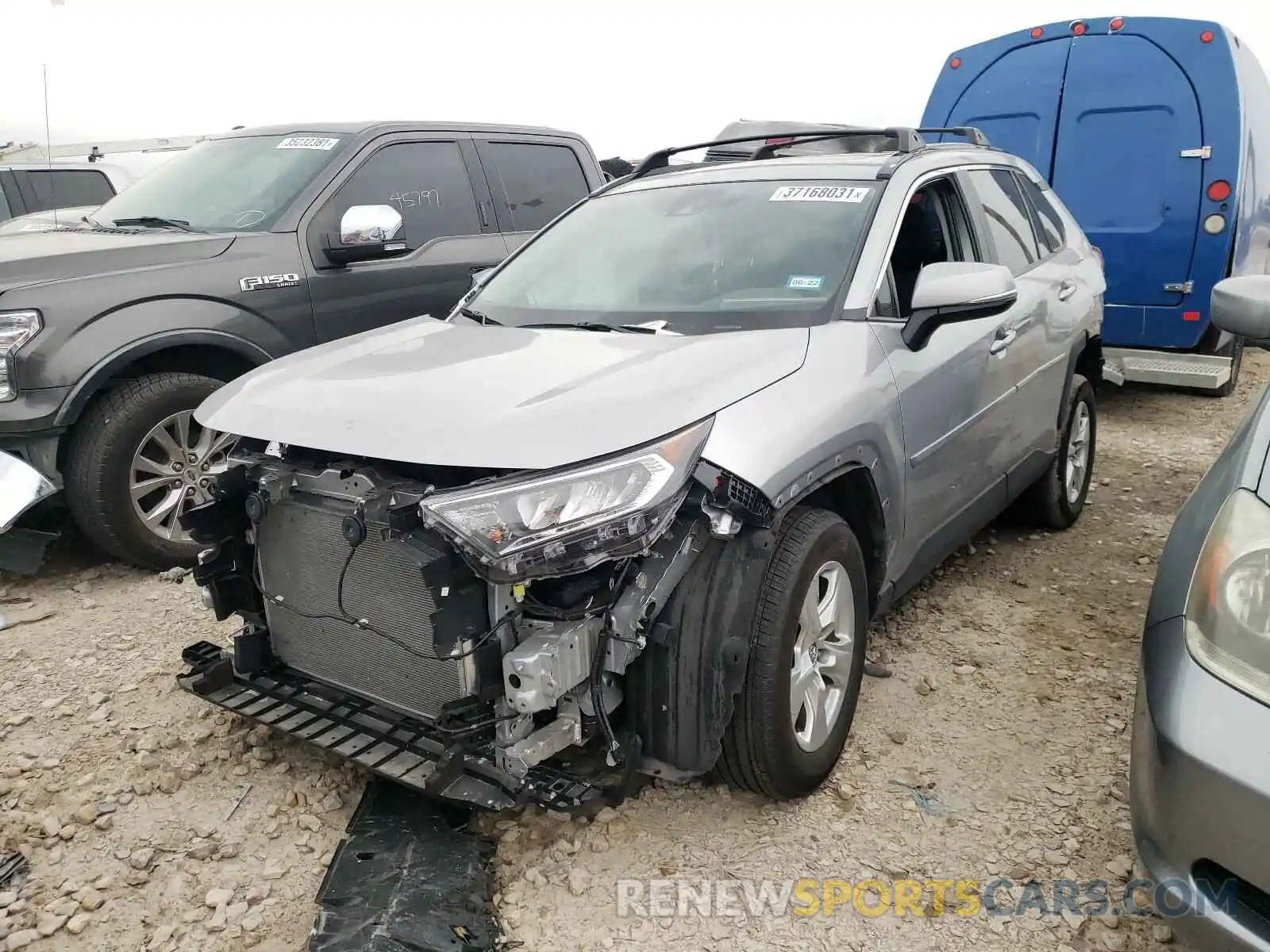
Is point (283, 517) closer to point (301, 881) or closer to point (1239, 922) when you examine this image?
point (301, 881)

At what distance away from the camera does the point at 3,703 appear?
132 inches

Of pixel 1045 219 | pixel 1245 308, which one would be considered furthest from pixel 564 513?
pixel 1045 219

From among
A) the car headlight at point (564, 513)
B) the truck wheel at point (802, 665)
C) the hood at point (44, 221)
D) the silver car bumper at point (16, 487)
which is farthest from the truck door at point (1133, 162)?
the silver car bumper at point (16, 487)

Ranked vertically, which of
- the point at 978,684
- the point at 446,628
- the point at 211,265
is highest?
the point at 211,265

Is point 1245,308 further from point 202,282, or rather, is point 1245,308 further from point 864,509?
point 202,282

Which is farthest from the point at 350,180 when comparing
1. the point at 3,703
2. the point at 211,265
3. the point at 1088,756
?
the point at 1088,756

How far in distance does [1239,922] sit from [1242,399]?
7786 mm

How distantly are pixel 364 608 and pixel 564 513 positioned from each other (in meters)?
0.71

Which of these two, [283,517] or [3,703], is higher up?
[283,517]

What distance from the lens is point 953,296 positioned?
2.86 m

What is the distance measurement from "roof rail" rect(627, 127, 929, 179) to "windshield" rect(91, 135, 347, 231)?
1.86m

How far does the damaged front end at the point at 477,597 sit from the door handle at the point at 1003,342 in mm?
1695

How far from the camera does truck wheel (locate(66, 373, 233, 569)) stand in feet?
13.5

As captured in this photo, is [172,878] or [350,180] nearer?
[172,878]
